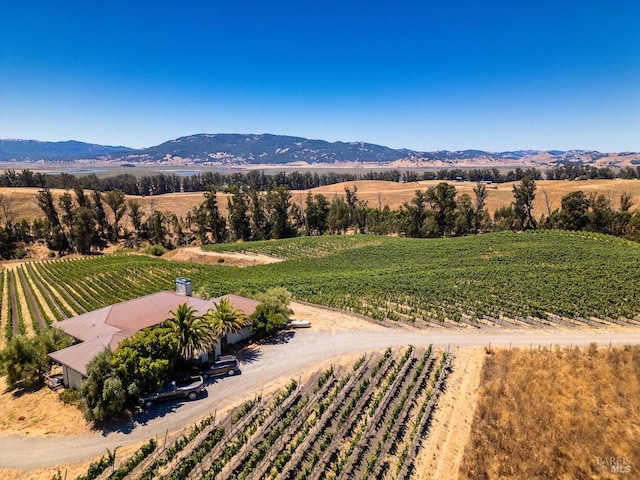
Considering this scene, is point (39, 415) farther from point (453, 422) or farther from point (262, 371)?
point (453, 422)

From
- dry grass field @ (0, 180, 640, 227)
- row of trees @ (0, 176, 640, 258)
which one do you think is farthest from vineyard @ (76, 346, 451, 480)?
dry grass field @ (0, 180, 640, 227)

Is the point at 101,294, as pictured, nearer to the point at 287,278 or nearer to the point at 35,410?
the point at 287,278

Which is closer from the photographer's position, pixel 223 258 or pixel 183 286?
pixel 183 286

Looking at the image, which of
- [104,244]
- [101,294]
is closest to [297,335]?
[101,294]

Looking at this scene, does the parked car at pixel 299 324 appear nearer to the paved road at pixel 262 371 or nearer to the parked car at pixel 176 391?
the paved road at pixel 262 371

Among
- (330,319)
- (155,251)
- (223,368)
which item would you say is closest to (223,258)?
(155,251)

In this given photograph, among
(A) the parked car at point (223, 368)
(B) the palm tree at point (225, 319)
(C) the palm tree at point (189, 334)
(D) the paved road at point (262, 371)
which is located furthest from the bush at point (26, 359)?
(A) the parked car at point (223, 368)
